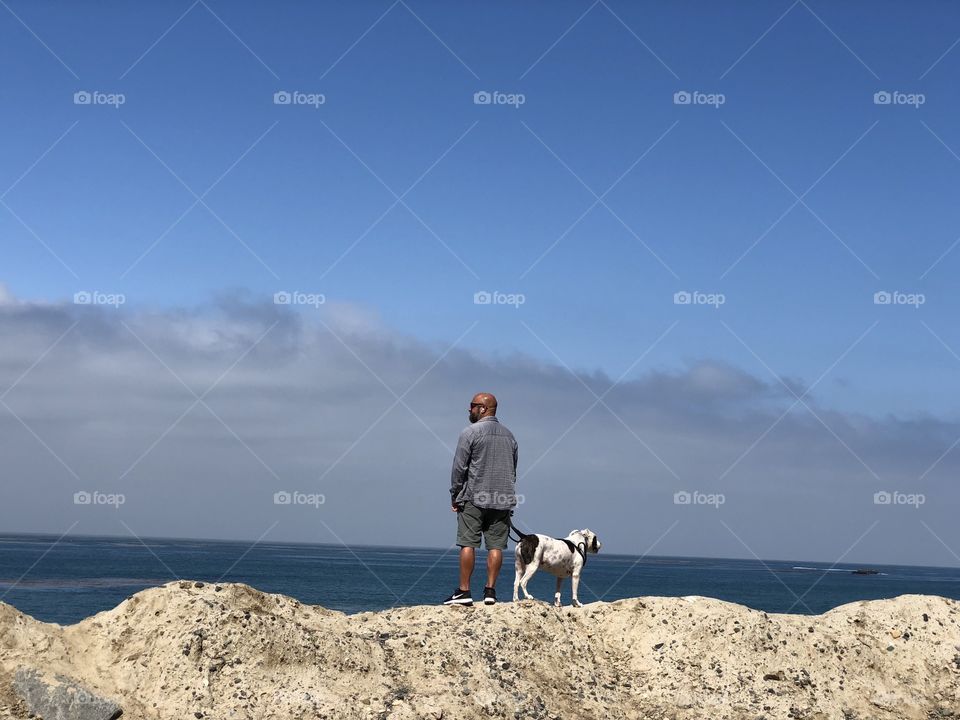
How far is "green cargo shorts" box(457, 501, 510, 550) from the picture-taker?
9.80 m

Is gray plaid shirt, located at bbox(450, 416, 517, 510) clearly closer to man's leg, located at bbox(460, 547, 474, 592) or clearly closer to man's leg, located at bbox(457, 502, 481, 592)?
man's leg, located at bbox(457, 502, 481, 592)

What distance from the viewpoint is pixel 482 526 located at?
9945 millimetres

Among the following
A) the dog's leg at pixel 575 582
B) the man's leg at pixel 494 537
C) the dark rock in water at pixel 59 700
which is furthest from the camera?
the dog's leg at pixel 575 582

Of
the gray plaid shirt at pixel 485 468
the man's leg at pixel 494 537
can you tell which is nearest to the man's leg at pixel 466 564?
the man's leg at pixel 494 537

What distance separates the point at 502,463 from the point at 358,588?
79.7 metres

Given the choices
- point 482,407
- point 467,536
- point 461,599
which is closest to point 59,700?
point 461,599

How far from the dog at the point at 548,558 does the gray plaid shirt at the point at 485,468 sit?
105 cm

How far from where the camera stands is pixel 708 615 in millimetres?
9703

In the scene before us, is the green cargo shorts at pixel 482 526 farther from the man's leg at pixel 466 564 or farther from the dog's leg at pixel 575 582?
the dog's leg at pixel 575 582

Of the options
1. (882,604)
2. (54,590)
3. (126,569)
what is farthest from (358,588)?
(882,604)

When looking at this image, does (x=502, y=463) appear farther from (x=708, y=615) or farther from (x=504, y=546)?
(x=708, y=615)

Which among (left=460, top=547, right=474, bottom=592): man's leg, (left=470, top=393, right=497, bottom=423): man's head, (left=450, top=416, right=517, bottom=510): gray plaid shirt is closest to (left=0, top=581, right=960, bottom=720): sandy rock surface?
(left=460, top=547, right=474, bottom=592): man's leg

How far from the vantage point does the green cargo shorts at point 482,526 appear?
9805 mm

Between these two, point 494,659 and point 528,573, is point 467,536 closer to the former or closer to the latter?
point 528,573
